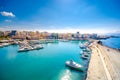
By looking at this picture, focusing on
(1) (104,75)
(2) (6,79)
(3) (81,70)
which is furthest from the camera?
(3) (81,70)

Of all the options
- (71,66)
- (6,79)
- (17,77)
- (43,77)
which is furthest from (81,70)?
(6,79)

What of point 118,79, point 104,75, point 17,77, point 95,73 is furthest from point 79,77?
point 17,77

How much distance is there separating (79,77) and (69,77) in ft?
6.23

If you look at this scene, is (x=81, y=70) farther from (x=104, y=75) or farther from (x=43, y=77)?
(x=43, y=77)

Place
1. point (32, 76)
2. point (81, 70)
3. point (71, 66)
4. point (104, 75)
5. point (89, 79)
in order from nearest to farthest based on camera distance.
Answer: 1. point (89, 79)
2. point (104, 75)
3. point (32, 76)
4. point (81, 70)
5. point (71, 66)

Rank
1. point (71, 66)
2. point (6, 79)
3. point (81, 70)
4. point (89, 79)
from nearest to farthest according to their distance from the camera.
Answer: point (89, 79) → point (6, 79) → point (81, 70) → point (71, 66)

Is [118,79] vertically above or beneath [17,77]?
above

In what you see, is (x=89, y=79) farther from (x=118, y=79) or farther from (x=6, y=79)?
(x=6, y=79)

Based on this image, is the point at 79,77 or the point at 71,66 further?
the point at 71,66

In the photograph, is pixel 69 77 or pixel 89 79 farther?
pixel 69 77

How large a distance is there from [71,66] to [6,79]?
1392cm

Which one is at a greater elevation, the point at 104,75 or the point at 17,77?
the point at 104,75

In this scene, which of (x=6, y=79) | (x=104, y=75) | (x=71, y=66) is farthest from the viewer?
(x=71, y=66)

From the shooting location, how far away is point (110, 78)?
57.2 ft
